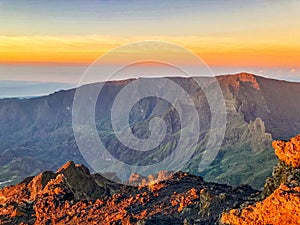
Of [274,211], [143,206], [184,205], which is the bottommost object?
[143,206]

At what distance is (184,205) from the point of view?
39719mm

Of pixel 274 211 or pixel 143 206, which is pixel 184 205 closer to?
pixel 143 206

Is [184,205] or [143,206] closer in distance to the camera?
[184,205]

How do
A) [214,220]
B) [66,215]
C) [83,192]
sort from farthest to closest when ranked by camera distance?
[83,192], [66,215], [214,220]

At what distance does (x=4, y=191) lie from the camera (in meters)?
90.2

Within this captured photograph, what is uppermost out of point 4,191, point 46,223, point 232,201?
point 232,201

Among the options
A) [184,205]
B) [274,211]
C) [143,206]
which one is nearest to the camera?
[274,211]

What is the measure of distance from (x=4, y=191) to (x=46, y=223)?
1858 inches

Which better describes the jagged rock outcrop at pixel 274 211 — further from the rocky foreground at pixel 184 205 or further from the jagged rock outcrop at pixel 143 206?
the jagged rock outcrop at pixel 143 206

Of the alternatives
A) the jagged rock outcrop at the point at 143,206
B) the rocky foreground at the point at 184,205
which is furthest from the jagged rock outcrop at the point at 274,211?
the jagged rock outcrop at the point at 143,206

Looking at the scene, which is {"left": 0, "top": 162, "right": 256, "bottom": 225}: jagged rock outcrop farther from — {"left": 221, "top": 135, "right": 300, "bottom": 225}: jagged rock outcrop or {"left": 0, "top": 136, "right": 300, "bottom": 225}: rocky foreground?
{"left": 221, "top": 135, "right": 300, "bottom": 225}: jagged rock outcrop

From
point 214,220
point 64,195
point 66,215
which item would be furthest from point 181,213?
point 64,195

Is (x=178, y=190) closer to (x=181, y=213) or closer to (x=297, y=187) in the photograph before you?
(x=181, y=213)

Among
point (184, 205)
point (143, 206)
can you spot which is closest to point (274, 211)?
point (184, 205)
